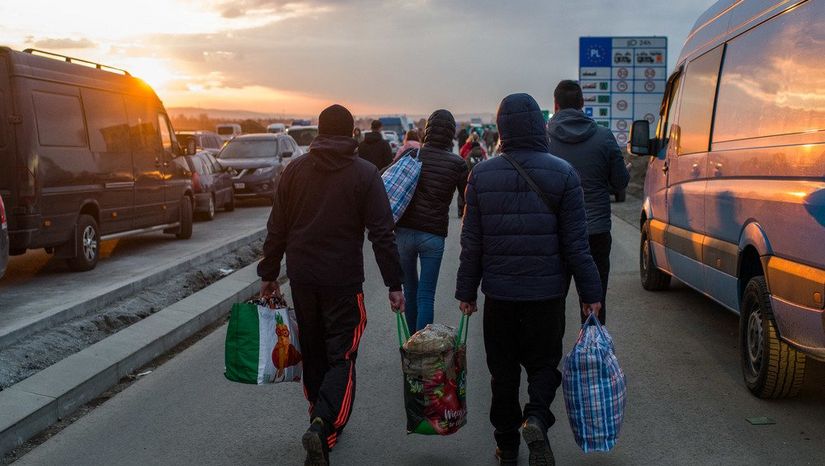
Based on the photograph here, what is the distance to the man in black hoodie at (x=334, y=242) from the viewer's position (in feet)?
16.9

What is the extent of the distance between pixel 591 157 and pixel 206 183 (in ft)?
49.9

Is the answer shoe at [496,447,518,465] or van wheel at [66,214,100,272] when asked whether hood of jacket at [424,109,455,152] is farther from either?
van wheel at [66,214,100,272]

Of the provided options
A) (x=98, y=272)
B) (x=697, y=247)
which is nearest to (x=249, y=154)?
(x=98, y=272)

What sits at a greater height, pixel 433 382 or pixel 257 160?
pixel 433 382

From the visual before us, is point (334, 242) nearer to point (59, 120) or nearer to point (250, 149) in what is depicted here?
point (59, 120)

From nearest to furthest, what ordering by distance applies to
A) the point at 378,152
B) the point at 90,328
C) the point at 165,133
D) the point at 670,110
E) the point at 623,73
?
the point at 90,328 → the point at 670,110 → the point at 165,133 → the point at 378,152 → the point at 623,73

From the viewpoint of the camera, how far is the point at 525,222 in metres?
4.90

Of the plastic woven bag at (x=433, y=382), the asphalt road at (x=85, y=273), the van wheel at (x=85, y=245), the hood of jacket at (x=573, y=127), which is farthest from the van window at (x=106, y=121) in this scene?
the plastic woven bag at (x=433, y=382)

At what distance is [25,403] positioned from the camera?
6.14 metres

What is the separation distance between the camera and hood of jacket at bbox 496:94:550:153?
4988 millimetres

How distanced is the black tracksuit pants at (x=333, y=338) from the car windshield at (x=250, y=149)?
21.5 m

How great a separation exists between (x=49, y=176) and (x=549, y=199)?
8507 mm

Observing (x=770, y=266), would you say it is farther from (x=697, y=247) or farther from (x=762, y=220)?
(x=697, y=247)

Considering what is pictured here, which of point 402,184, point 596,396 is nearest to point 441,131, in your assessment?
point 402,184
